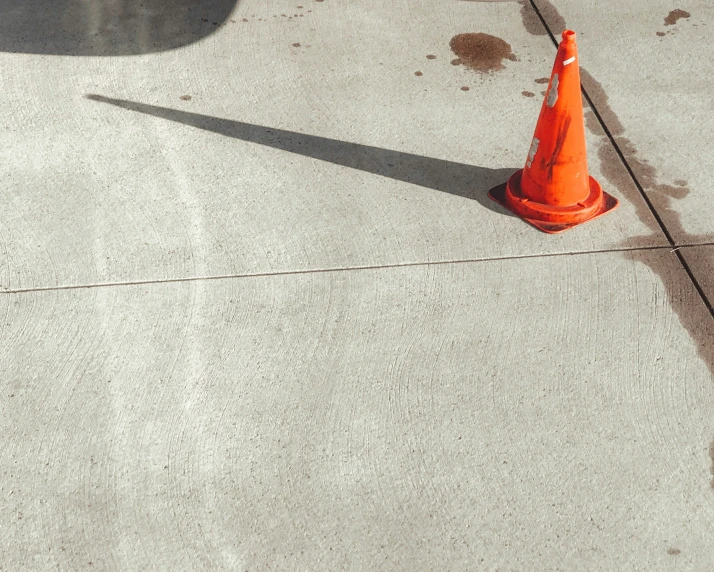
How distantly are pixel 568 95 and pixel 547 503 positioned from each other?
1706 mm

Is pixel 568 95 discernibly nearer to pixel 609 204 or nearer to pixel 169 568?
pixel 609 204

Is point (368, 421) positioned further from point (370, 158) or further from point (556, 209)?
point (370, 158)

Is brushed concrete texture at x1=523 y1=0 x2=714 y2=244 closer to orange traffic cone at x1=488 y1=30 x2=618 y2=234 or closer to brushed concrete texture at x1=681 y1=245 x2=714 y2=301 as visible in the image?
brushed concrete texture at x1=681 y1=245 x2=714 y2=301

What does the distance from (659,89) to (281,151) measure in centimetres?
199

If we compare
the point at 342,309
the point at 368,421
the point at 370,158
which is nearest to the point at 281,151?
the point at 370,158

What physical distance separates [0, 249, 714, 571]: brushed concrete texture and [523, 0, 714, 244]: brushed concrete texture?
0.47m

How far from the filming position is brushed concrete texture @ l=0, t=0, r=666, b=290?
3.48 metres

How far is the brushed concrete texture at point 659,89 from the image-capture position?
374 cm

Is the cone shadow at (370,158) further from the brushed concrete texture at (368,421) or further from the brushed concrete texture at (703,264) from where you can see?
the brushed concrete texture at (703,264)

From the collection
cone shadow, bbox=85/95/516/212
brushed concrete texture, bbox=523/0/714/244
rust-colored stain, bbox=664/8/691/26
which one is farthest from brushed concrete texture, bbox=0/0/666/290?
rust-colored stain, bbox=664/8/691/26

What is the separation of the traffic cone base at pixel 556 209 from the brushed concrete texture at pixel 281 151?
51mm

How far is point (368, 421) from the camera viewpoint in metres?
2.84

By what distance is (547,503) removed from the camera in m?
2.60

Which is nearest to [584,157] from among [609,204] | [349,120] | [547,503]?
[609,204]
